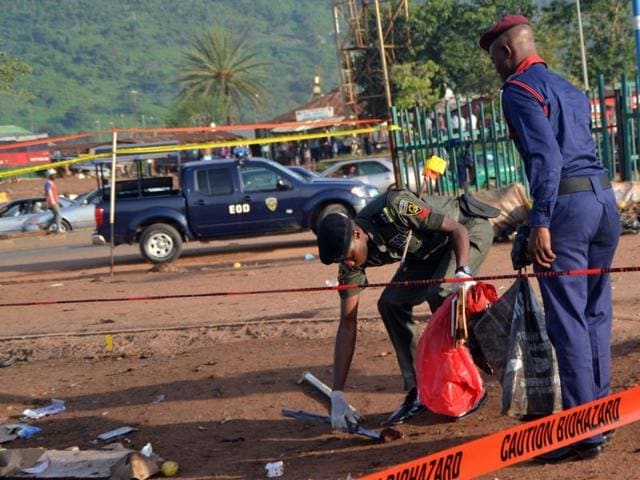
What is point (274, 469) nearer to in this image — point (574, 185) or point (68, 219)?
point (574, 185)

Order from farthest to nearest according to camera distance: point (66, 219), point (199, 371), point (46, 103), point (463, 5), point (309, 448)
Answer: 1. point (46, 103)
2. point (463, 5)
3. point (66, 219)
4. point (199, 371)
5. point (309, 448)

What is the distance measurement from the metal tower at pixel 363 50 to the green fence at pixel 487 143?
37.4 metres

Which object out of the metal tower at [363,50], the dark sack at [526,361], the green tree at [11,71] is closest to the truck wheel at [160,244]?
the dark sack at [526,361]

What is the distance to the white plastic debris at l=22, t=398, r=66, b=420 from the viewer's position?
26.2 ft

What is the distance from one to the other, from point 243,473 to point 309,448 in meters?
0.49

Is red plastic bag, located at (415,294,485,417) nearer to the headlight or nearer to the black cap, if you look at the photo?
the black cap

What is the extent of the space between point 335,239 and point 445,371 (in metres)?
0.94

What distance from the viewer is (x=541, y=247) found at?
16.7 feet

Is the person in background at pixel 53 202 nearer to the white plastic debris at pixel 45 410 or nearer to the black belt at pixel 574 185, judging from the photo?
the white plastic debris at pixel 45 410

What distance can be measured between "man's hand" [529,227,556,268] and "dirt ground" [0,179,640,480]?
1.05 m

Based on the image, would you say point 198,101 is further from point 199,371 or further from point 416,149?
point 199,371

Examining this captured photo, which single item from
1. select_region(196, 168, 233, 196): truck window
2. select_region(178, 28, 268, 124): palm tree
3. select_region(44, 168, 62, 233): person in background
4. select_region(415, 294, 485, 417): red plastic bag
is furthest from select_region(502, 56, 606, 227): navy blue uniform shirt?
select_region(178, 28, 268, 124): palm tree

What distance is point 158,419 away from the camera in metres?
7.45

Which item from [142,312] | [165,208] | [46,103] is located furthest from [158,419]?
[46,103]
